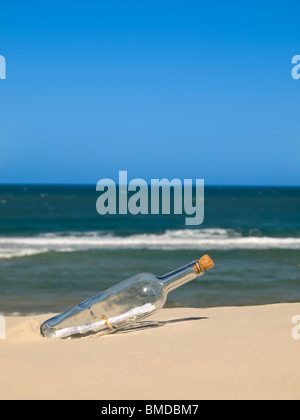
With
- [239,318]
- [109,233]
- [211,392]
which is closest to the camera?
[211,392]

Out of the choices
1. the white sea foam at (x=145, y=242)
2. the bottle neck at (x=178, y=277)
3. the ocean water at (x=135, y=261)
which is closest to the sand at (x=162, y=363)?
the bottle neck at (x=178, y=277)

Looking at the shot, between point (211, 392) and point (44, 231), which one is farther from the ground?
point (44, 231)

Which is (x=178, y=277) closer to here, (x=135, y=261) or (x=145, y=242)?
(x=135, y=261)

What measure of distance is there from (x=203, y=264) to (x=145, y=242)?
16214mm

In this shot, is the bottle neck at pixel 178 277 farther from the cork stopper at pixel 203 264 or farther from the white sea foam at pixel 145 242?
the white sea foam at pixel 145 242

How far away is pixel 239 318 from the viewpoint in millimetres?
4250

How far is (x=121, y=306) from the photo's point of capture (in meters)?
3.83

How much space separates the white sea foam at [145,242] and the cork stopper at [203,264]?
1245cm

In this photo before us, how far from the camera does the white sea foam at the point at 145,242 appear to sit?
17.6m

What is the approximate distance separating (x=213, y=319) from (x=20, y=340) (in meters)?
1.52

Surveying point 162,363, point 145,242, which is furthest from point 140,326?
point 145,242

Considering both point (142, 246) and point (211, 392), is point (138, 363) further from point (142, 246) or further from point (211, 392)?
point (142, 246)

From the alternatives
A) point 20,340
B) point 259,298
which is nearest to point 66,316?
point 20,340

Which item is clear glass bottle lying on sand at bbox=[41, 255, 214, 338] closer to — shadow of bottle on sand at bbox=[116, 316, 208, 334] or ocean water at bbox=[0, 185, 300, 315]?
shadow of bottle on sand at bbox=[116, 316, 208, 334]
